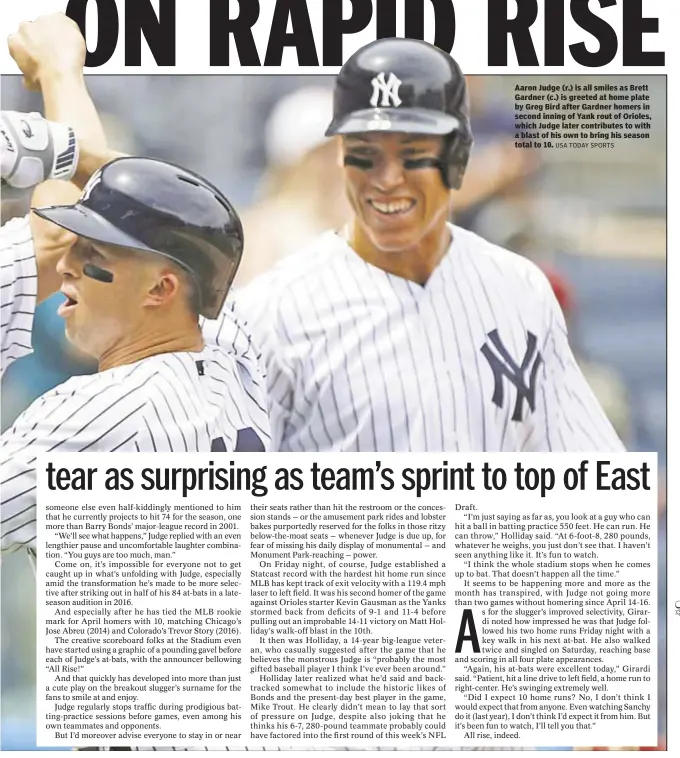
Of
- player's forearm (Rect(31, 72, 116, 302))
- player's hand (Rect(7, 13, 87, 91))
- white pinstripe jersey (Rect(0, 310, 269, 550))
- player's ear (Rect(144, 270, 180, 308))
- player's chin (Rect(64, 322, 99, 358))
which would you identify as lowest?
white pinstripe jersey (Rect(0, 310, 269, 550))

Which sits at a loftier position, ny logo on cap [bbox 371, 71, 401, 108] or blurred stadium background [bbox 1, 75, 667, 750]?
ny logo on cap [bbox 371, 71, 401, 108]

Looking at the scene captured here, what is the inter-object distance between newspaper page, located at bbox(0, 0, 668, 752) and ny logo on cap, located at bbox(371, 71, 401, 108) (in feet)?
0.15

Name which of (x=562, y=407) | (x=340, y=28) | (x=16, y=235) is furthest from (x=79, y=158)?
(x=562, y=407)

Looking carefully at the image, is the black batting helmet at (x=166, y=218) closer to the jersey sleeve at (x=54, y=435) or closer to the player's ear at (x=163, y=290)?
the player's ear at (x=163, y=290)

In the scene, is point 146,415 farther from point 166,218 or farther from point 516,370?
point 516,370

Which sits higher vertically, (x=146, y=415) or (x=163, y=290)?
(x=163, y=290)

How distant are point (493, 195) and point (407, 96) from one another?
25 centimetres

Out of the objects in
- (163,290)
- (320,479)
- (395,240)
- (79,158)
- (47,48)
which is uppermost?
(47,48)

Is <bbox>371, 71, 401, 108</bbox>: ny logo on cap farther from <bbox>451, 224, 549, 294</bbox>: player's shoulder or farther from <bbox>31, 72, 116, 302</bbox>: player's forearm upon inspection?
<bbox>31, 72, 116, 302</bbox>: player's forearm

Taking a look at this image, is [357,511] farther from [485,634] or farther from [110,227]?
[110,227]

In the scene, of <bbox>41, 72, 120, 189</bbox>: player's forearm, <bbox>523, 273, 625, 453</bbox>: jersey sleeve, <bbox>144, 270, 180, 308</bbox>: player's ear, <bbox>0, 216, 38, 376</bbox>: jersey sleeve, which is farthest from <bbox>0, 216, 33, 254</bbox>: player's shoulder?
<bbox>523, 273, 625, 453</bbox>: jersey sleeve

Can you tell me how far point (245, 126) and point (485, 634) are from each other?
42.6 inches

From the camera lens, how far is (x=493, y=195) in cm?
173

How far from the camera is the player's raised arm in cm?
172
